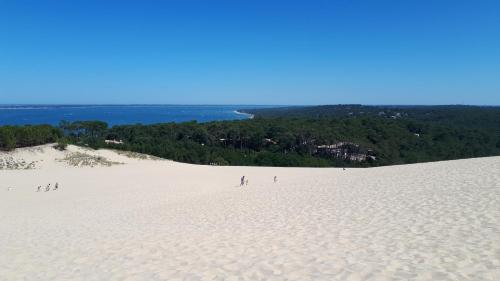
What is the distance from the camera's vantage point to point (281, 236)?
9.34 m

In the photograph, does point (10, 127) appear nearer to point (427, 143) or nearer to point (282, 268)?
point (282, 268)

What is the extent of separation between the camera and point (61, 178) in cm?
3112

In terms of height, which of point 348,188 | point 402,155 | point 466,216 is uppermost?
point 466,216

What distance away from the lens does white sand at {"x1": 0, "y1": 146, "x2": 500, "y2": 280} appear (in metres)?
6.73

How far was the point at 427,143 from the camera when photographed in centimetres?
7275

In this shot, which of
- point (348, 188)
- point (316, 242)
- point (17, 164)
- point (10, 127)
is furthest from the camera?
point (10, 127)

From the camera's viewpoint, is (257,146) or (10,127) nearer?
(10,127)

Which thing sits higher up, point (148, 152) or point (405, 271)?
point (405, 271)

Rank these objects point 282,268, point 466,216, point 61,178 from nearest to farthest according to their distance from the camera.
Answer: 1. point 282,268
2. point 466,216
3. point 61,178

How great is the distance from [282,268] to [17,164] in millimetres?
37206

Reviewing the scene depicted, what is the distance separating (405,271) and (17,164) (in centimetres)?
3897

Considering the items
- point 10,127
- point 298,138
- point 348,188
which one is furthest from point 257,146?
point 348,188

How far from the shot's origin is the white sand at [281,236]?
673cm

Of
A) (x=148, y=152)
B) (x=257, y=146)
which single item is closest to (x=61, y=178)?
(x=148, y=152)
